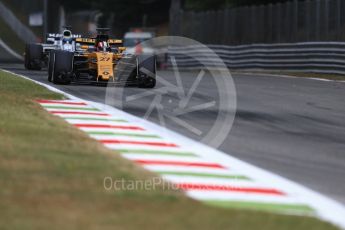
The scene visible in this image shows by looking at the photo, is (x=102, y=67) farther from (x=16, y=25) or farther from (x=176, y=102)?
(x=16, y=25)

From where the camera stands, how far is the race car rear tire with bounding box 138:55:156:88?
1786 centimetres

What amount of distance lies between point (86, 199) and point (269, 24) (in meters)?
29.1

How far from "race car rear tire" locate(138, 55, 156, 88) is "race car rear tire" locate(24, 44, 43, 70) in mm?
7196

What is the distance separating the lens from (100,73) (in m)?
17.5

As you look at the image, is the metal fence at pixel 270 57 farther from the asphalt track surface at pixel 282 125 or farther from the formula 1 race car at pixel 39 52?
A: the formula 1 race car at pixel 39 52

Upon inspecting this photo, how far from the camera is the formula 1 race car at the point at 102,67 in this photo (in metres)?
17.6

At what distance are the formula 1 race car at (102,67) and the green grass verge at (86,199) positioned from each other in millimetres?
8830

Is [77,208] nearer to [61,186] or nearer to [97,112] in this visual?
[61,186]

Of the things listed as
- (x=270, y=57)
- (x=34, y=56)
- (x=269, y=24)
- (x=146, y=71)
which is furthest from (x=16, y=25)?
(x=146, y=71)

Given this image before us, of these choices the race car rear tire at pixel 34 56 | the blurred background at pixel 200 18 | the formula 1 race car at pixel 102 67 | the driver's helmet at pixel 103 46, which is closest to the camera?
the formula 1 race car at pixel 102 67

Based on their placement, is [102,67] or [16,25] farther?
[16,25]

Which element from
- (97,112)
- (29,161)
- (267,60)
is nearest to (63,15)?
(267,60)

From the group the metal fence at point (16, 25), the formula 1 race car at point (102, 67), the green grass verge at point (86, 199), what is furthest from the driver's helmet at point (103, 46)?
the metal fence at point (16, 25)

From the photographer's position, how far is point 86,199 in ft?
20.3
